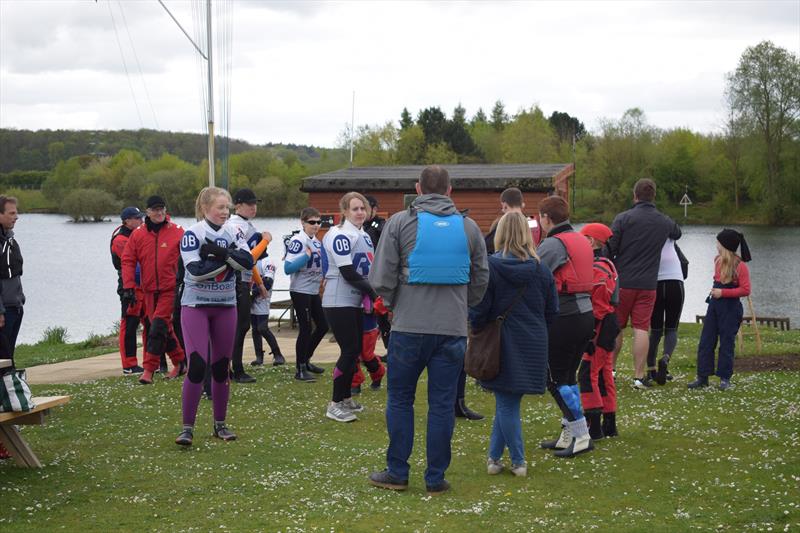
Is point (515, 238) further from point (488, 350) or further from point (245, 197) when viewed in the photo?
point (245, 197)

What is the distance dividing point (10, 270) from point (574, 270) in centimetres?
573

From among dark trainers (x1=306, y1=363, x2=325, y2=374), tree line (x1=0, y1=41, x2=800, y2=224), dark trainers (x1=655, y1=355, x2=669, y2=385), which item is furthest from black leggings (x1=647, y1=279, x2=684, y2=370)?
tree line (x1=0, y1=41, x2=800, y2=224)

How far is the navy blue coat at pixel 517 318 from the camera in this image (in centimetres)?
723

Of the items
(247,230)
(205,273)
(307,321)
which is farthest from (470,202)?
(205,273)

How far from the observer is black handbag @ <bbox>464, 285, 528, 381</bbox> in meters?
7.23

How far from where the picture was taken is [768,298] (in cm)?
4031

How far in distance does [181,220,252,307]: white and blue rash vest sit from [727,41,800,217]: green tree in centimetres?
7760

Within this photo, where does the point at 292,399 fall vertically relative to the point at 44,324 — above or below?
above

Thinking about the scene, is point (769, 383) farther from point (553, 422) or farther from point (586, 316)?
point (586, 316)

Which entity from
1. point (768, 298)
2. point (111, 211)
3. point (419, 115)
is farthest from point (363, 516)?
point (111, 211)

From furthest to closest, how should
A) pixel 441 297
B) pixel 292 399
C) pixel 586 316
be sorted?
pixel 292 399
pixel 586 316
pixel 441 297

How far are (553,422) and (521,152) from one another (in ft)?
278

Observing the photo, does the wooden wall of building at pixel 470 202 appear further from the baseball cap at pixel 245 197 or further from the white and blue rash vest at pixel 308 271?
the baseball cap at pixel 245 197

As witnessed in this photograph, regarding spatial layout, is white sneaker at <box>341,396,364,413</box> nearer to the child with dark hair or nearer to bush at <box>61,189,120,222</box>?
the child with dark hair
